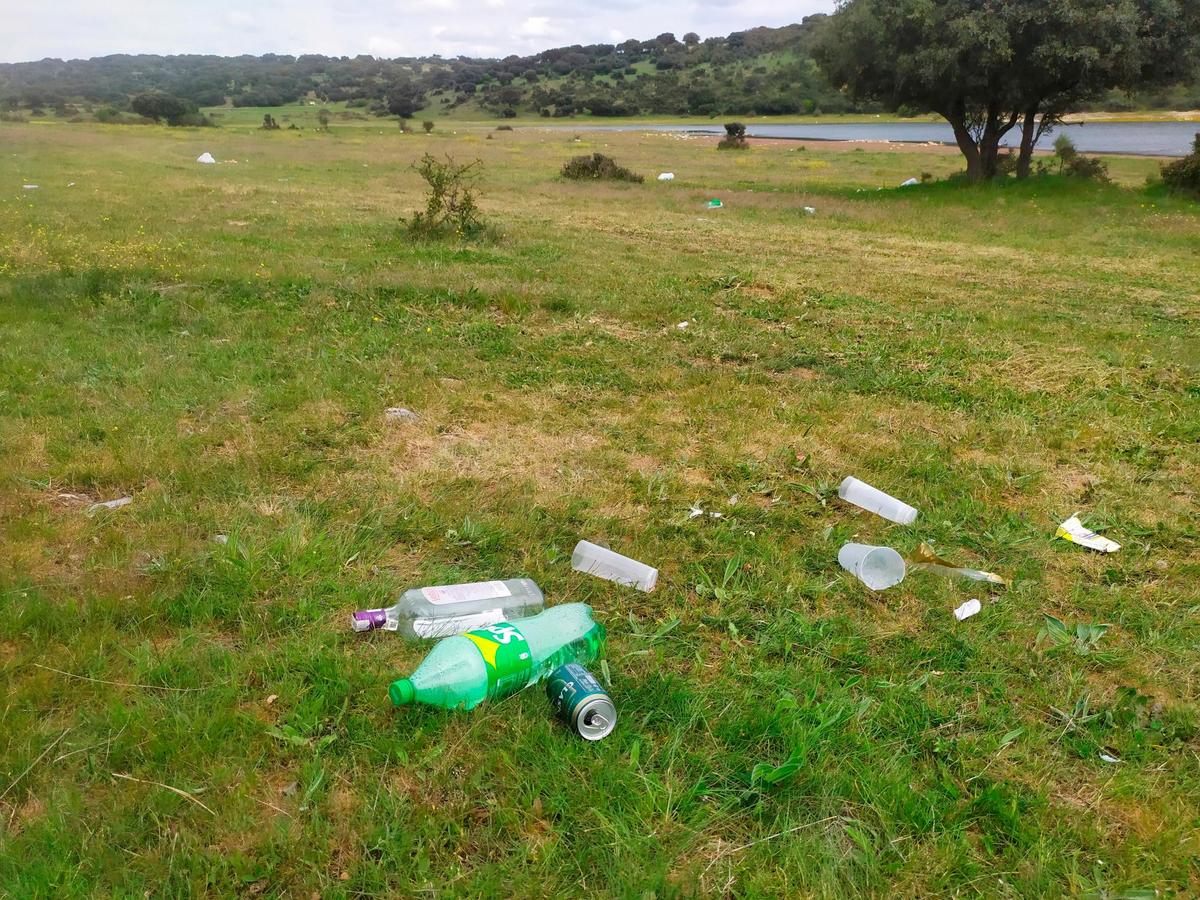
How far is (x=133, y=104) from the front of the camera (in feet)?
146

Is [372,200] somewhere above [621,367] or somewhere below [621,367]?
above

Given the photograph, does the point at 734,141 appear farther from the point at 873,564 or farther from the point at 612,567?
the point at 612,567

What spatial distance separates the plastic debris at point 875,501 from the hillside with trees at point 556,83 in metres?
28.7

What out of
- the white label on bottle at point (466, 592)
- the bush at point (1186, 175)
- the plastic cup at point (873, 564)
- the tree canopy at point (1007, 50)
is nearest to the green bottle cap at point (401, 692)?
the white label on bottle at point (466, 592)

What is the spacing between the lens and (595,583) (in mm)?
3074

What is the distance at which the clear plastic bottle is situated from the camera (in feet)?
8.84

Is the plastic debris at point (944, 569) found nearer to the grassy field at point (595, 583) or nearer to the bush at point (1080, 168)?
the grassy field at point (595, 583)

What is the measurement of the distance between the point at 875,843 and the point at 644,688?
0.80 meters

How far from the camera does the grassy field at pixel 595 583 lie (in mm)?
1939

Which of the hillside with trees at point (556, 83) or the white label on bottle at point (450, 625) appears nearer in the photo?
the white label on bottle at point (450, 625)

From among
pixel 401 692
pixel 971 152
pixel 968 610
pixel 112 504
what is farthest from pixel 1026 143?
pixel 401 692

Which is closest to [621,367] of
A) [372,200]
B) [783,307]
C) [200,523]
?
[783,307]

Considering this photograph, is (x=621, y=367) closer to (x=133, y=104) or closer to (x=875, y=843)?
(x=875, y=843)

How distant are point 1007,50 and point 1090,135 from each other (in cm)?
3991
